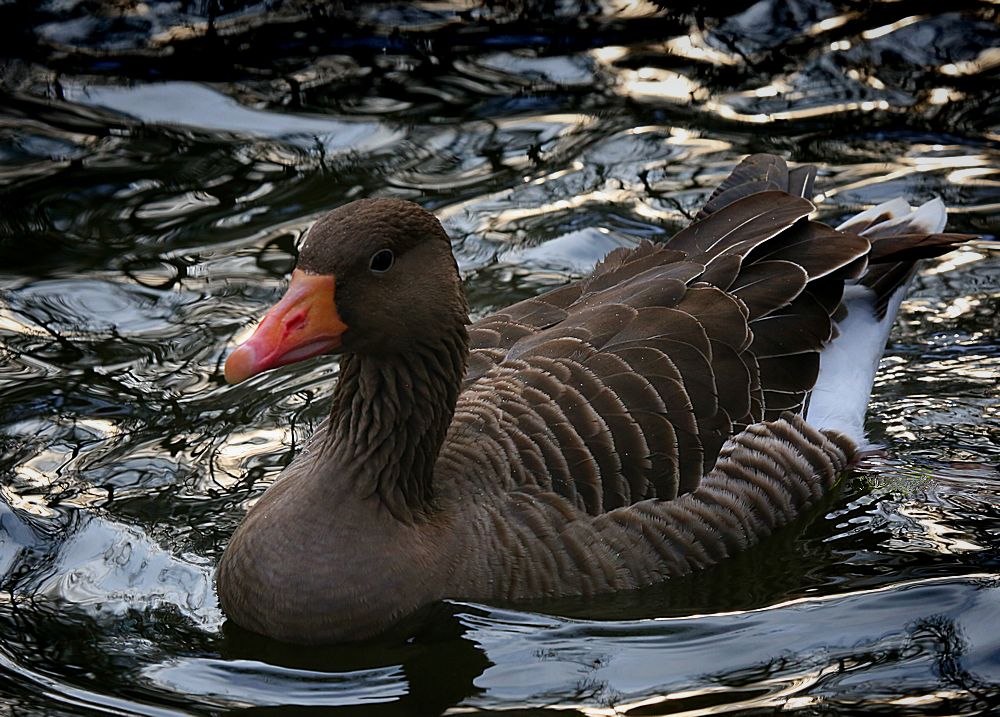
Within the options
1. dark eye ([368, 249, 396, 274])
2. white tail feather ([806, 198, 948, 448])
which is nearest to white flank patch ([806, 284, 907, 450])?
white tail feather ([806, 198, 948, 448])

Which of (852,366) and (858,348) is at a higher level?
(858,348)

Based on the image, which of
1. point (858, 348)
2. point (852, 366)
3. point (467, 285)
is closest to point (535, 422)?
point (852, 366)

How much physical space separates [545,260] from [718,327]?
3302 mm

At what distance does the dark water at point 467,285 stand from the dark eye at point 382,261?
1666 millimetres

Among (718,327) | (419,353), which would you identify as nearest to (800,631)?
(718,327)

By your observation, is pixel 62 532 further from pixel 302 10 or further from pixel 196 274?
pixel 302 10

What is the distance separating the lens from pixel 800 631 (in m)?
6.80

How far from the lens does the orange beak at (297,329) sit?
6.11 metres

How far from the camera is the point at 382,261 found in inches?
258

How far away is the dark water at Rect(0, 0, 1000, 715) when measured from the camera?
657 cm

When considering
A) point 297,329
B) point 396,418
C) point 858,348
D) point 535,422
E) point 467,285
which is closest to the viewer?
point 297,329

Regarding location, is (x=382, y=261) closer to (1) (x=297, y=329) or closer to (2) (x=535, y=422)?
(1) (x=297, y=329)

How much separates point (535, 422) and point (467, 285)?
3410 millimetres

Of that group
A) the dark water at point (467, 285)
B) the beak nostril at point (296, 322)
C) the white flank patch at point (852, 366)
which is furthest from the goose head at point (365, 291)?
the white flank patch at point (852, 366)
